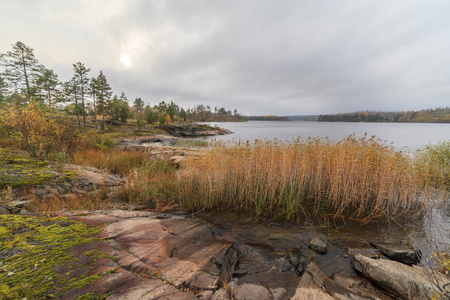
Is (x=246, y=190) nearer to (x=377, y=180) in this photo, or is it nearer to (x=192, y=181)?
(x=192, y=181)

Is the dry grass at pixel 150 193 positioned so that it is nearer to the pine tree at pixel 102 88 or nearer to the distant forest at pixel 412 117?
the pine tree at pixel 102 88

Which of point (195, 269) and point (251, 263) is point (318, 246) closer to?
point (251, 263)

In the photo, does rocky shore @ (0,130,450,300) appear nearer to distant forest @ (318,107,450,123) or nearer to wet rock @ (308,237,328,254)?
wet rock @ (308,237,328,254)

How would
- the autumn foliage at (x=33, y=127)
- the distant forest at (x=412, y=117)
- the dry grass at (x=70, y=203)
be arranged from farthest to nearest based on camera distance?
the distant forest at (x=412, y=117), the autumn foliage at (x=33, y=127), the dry grass at (x=70, y=203)

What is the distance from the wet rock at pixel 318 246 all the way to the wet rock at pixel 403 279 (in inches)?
29.3

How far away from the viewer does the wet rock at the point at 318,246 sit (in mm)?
3969

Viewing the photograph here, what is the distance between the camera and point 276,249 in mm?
4020

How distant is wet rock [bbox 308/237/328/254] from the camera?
397 centimetres

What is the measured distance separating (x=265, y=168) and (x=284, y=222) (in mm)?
1936

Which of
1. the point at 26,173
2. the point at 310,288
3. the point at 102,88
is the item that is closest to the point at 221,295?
the point at 310,288

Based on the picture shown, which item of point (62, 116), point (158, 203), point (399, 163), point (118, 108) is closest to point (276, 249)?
point (158, 203)

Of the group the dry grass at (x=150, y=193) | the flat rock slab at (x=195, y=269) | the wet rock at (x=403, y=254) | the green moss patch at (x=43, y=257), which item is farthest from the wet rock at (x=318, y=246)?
the dry grass at (x=150, y=193)

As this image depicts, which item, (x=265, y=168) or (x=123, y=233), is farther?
(x=265, y=168)

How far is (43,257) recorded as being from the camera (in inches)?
→ 90.0
